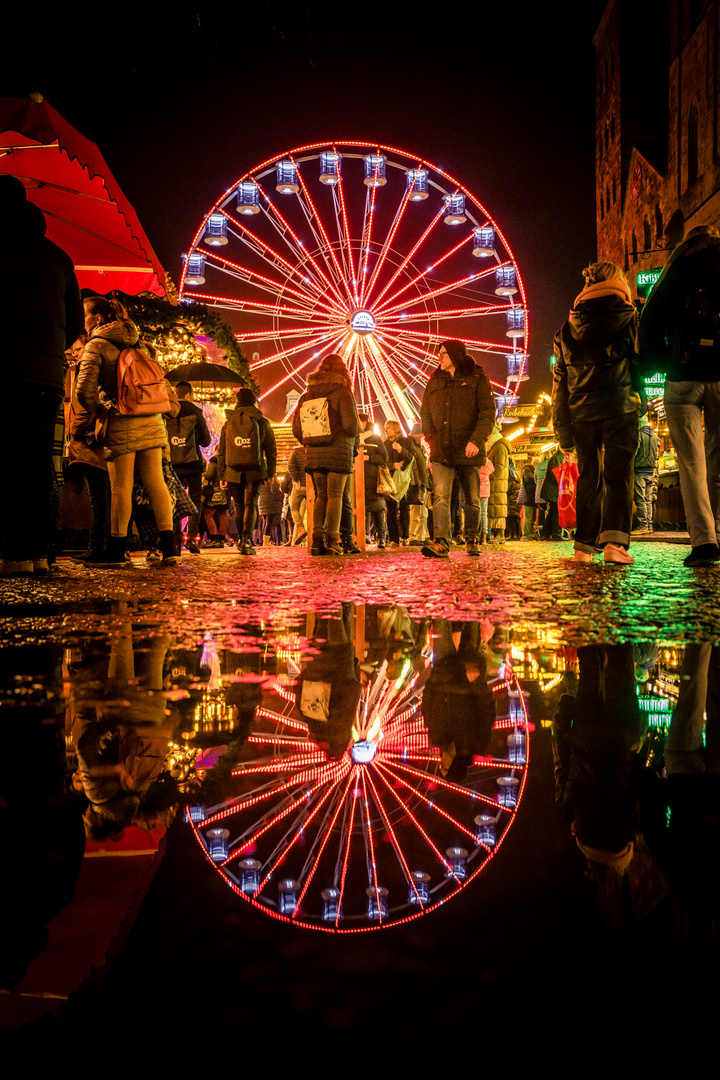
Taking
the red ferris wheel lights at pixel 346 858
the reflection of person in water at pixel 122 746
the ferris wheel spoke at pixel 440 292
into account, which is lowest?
the reflection of person in water at pixel 122 746

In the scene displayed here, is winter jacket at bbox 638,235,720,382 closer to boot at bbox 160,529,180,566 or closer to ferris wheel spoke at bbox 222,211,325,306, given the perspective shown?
boot at bbox 160,529,180,566

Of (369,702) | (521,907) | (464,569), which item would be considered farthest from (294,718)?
(464,569)

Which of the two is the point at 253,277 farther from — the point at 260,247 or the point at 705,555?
the point at 705,555

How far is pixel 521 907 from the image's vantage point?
47 centimetres

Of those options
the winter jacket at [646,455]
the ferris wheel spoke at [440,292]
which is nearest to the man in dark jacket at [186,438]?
the winter jacket at [646,455]

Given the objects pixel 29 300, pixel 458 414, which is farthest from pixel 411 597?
pixel 458 414

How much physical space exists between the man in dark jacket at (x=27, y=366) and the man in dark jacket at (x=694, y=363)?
10.4ft

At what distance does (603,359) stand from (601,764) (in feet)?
13.3

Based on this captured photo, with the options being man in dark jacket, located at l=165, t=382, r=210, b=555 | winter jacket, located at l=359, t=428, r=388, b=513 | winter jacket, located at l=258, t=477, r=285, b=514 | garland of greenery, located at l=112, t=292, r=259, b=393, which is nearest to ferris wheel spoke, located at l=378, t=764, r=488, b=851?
man in dark jacket, located at l=165, t=382, r=210, b=555

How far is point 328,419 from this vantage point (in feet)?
22.6

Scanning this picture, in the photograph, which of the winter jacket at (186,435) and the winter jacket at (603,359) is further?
the winter jacket at (186,435)

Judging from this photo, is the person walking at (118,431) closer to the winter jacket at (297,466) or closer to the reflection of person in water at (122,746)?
the reflection of person in water at (122,746)

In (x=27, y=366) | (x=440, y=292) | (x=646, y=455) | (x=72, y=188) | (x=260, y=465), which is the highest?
(x=440, y=292)

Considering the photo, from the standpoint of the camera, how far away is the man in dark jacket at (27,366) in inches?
156
